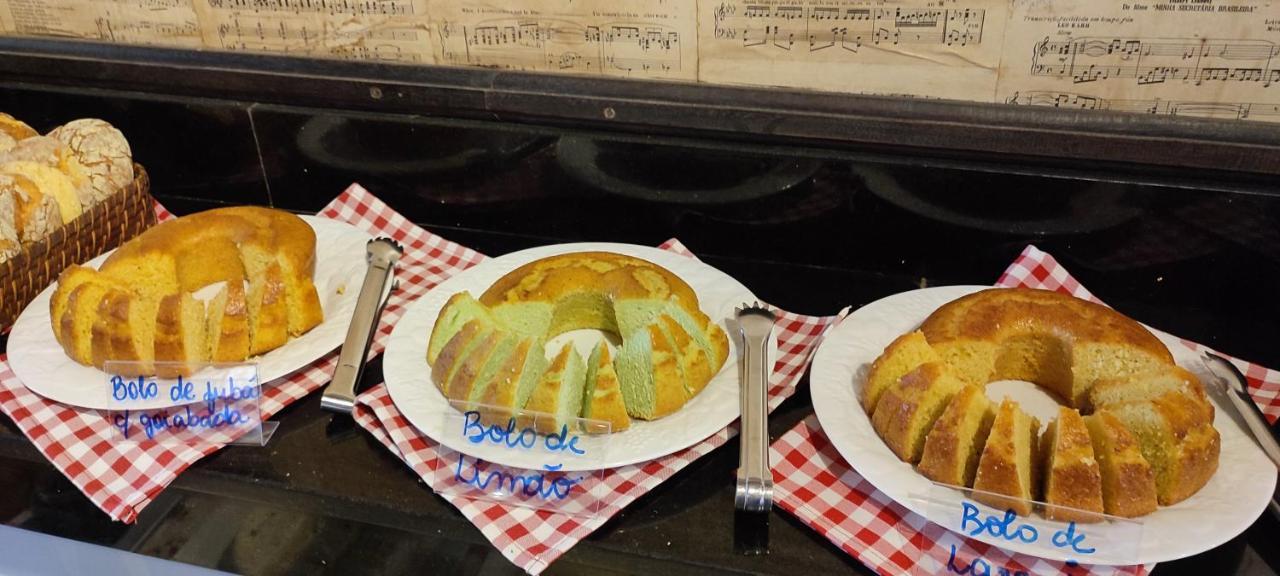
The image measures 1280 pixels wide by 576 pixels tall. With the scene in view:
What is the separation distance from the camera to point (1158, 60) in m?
1.13

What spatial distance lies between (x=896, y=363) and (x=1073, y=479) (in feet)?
0.70

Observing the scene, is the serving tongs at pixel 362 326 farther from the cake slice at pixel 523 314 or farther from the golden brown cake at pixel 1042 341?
the golden brown cake at pixel 1042 341

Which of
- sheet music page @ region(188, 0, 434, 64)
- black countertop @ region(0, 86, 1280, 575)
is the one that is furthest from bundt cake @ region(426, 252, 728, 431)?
sheet music page @ region(188, 0, 434, 64)

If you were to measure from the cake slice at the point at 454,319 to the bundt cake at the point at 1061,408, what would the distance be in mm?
448

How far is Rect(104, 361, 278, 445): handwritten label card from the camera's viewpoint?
1.04 meters

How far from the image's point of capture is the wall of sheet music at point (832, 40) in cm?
112

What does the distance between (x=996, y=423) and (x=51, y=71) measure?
1.49 metres

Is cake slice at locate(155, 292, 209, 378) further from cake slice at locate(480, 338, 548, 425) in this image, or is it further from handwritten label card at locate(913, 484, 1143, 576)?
handwritten label card at locate(913, 484, 1143, 576)

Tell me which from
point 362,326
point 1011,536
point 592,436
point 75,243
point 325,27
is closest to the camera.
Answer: point 1011,536

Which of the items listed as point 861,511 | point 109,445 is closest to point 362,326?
point 109,445

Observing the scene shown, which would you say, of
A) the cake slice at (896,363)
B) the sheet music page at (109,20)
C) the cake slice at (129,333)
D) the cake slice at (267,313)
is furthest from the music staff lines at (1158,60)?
the sheet music page at (109,20)

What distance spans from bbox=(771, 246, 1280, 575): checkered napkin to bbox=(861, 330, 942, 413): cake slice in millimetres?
75

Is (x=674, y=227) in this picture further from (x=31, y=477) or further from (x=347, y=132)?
(x=31, y=477)

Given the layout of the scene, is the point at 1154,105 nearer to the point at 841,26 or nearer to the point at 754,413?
the point at 841,26
